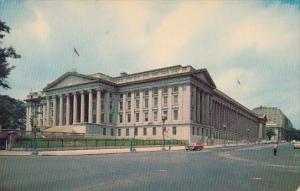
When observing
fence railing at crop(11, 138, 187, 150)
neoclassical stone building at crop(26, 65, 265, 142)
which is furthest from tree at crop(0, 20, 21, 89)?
neoclassical stone building at crop(26, 65, 265, 142)

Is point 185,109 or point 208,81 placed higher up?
point 208,81

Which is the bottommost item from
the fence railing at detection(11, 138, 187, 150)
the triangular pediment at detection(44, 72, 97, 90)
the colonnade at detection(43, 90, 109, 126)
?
the fence railing at detection(11, 138, 187, 150)

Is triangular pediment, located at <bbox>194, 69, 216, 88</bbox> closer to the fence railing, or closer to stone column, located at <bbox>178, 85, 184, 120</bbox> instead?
stone column, located at <bbox>178, 85, 184, 120</bbox>

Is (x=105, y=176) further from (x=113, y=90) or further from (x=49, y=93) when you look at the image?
(x=49, y=93)

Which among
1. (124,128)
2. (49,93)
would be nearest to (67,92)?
(49,93)

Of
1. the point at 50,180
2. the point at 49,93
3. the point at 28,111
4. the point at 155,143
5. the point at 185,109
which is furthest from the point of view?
the point at 28,111

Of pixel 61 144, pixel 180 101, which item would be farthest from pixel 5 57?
pixel 180 101

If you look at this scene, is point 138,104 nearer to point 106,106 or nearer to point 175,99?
point 106,106
